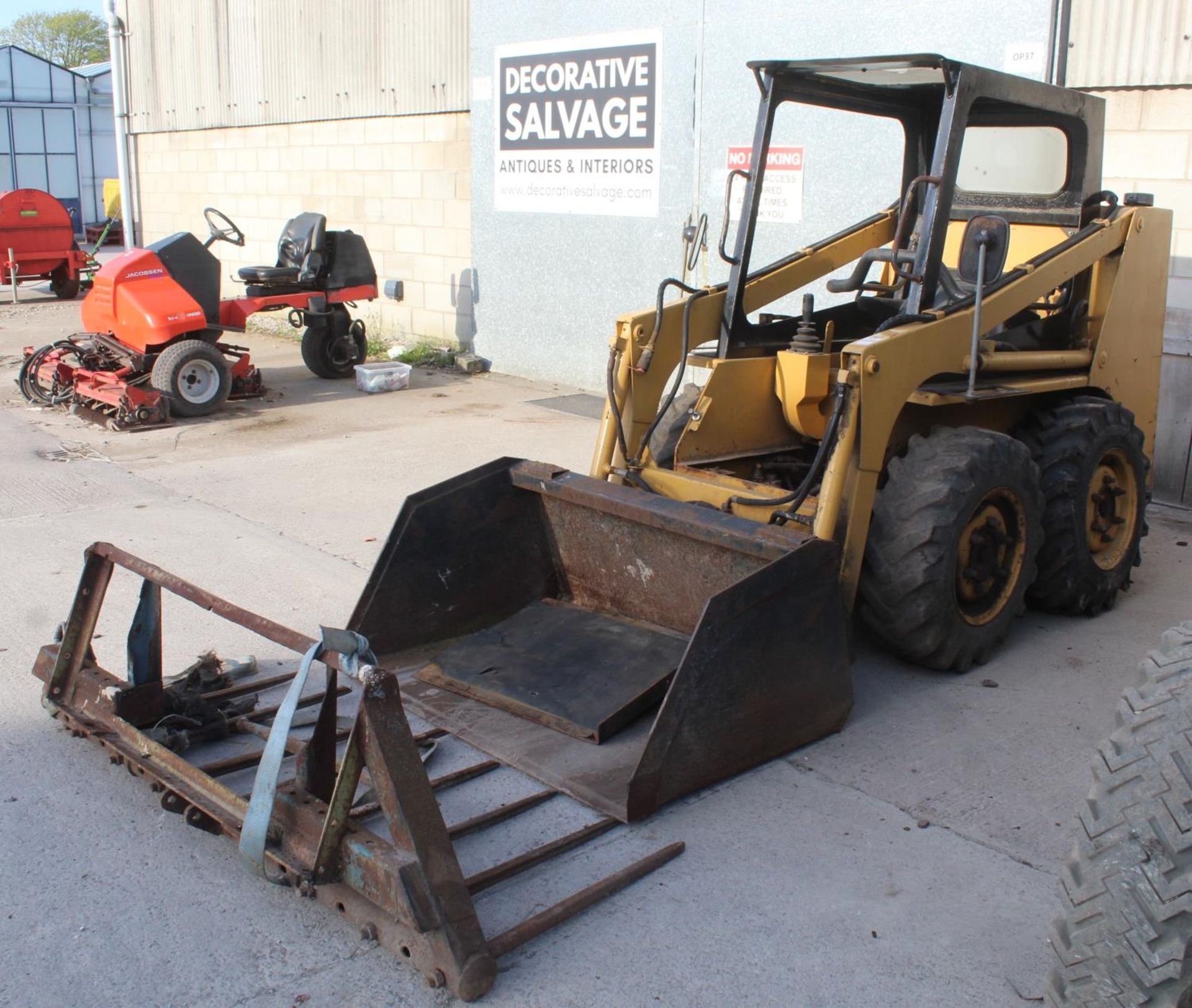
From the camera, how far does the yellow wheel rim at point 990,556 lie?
15.1 feet

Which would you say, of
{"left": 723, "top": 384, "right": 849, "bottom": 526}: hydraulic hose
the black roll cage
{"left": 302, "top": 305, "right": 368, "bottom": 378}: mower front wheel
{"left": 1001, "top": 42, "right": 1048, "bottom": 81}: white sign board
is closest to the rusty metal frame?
{"left": 723, "top": 384, "right": 849, "bottom": 526}: hydraulic hose

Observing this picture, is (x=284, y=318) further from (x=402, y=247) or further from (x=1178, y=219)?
(x=1178, y=219)

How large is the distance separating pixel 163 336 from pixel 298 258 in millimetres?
1983

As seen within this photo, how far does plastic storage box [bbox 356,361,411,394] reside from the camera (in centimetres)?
1036

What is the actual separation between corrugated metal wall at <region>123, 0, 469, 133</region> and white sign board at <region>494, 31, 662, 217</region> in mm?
916

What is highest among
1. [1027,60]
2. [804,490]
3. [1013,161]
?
[1027,60]

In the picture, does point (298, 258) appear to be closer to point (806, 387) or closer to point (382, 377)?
point (382, 377)

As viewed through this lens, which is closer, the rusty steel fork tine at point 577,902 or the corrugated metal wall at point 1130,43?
the rusty steel fork tine at point 577,902

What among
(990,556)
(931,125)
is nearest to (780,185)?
(931,125)

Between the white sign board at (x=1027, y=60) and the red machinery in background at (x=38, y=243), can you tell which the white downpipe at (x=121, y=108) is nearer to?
the red machinery in background at (x=38, y=243)

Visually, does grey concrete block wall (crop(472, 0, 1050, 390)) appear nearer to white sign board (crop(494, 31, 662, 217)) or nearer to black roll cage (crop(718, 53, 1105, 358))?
white sign board (crop(494, 31, 662, 217))

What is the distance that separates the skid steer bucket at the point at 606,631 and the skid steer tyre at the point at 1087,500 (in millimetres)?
1440

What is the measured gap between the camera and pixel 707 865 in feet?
11.2

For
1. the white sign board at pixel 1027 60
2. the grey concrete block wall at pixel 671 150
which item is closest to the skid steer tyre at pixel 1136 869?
the white sign board at pixel 1027 60
